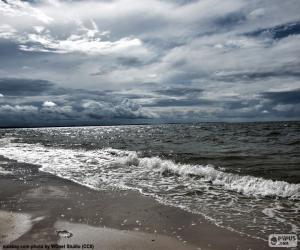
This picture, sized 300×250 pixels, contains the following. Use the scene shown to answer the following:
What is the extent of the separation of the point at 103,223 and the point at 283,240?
4.59 meters

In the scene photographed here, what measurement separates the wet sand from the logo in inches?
10.7

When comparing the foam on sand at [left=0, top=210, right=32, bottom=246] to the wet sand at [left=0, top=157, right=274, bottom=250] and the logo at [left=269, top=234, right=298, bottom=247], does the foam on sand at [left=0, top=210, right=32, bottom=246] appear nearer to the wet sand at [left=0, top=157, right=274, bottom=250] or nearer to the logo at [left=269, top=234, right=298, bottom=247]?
the wet sand at [left=0, top=157, right=274, bottom=250]

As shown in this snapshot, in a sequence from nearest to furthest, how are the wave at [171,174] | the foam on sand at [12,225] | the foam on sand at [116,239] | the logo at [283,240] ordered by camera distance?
the foam on sand at [116,239], the logo at [283,240], the foam on sand at [12,225], the wave at [171,174]

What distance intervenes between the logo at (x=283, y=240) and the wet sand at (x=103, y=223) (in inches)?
10.7

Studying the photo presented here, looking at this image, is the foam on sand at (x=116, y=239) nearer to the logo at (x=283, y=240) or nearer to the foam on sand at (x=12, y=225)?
the foam on sand at (x=12, y=225)

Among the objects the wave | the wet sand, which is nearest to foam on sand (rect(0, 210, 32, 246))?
the wet sand

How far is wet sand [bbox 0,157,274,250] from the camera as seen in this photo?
700 cm

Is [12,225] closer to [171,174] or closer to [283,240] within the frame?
[283,240]

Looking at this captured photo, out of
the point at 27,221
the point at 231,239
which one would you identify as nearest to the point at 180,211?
the point at 231,239

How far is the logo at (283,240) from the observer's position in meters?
6.98

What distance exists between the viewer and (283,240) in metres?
7.21

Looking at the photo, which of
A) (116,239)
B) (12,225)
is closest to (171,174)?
(116,239)

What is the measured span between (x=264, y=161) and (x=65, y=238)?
16064 millimetres

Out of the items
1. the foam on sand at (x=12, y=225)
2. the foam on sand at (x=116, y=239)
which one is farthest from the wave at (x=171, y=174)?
the foam on sand at (x=116, y=239)
